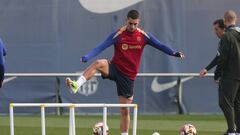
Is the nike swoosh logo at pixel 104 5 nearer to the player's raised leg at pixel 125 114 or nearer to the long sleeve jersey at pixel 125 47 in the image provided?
the long sleeve jersey at pixel 125 47

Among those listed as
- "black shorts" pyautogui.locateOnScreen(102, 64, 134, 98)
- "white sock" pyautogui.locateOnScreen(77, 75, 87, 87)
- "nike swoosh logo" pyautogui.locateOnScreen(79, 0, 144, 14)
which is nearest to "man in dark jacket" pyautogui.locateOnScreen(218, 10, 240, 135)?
"black shorts" pyautogui.locateOnScreen(102, 64, 134, 98)

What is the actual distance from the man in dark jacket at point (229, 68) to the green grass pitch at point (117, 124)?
223 centimetres

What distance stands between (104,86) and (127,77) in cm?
804

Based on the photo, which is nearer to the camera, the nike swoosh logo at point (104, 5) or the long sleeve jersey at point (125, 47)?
the long sleeve jersey at point (125, 47)

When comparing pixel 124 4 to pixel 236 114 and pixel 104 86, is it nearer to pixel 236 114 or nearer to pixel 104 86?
pixel 104 86

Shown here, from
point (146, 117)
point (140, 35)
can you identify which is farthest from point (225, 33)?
point (146, 117)

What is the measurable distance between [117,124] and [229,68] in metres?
4.99

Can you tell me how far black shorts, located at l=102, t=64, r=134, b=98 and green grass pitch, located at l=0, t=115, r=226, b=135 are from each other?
2.28m

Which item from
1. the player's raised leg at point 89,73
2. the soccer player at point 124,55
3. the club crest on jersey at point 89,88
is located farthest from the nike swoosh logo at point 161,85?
the player's raised leg at point 89,73

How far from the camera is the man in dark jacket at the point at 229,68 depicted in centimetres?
1248

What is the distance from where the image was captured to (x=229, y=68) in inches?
499

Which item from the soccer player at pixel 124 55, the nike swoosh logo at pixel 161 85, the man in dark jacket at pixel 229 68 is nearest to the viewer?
the soccer player at pixel 124 55

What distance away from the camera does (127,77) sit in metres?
12.5

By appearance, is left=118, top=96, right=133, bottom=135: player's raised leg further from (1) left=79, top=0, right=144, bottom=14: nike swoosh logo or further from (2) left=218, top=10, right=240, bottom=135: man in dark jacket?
(1) left=79, top=0, right=144, bottom=14: nike swoosh logo
